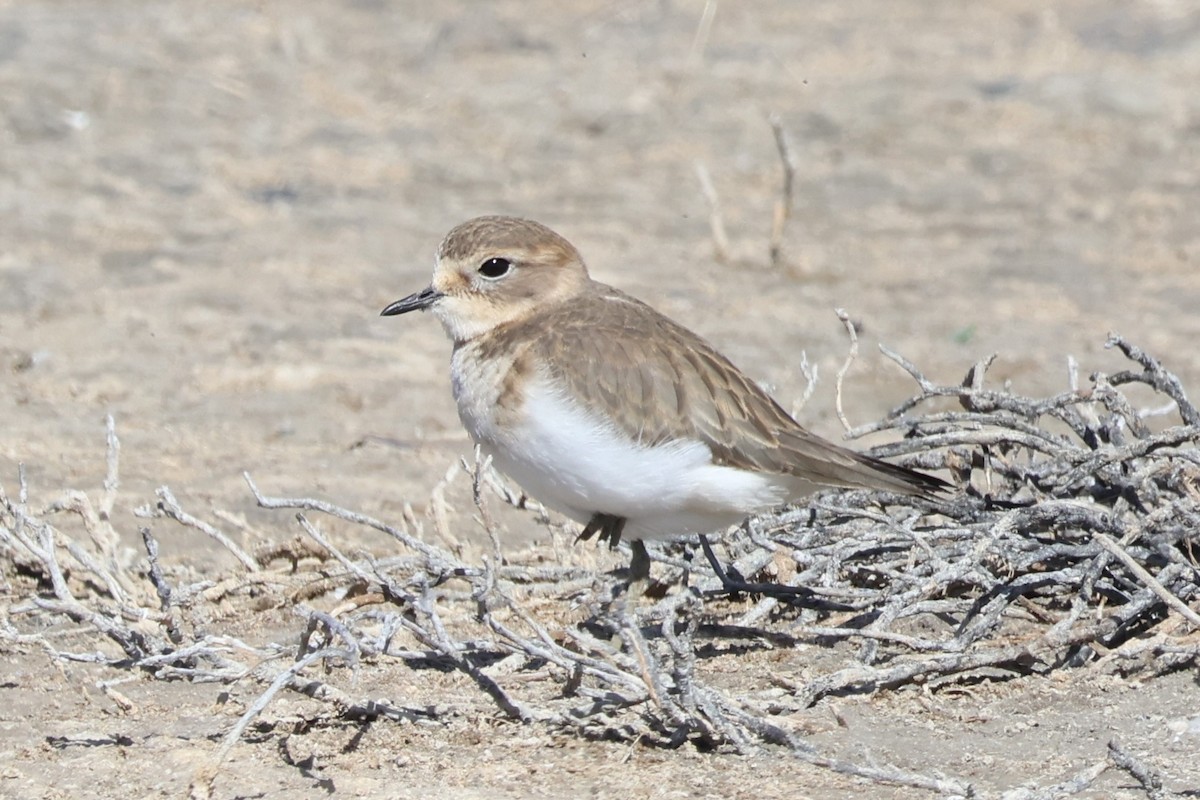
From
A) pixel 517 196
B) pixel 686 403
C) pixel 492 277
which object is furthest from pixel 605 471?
pixel 517 196

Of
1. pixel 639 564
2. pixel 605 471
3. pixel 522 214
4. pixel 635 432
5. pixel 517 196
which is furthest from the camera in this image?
pixel 517 196

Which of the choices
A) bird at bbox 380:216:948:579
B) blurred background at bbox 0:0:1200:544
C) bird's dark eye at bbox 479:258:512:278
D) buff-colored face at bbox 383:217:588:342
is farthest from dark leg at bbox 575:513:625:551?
blurred background at bbox 0:0:1200:544

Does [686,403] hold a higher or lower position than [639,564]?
higher

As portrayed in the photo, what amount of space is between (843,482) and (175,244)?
4.79 meters

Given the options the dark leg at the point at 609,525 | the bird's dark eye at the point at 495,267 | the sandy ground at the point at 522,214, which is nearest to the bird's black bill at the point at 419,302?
the bird's dark eye at the point at 495,267

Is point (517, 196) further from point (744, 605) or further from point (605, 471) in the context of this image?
point (605, 471)

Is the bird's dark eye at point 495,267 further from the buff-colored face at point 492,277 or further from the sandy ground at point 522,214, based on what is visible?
the sandy ground at point 522,214

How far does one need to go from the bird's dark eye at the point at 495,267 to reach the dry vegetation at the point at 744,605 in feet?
2.20

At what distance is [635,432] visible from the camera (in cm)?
415

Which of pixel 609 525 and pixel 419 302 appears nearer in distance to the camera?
pixel 609 525

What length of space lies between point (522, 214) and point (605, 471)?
4.76 m

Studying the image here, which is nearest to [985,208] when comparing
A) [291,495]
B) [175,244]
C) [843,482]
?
[175,244]

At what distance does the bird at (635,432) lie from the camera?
13.4 feet

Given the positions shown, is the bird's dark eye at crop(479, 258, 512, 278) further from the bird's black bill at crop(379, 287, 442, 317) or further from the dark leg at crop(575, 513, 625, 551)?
the dark leg at crop(575, 513, 625, 551)
